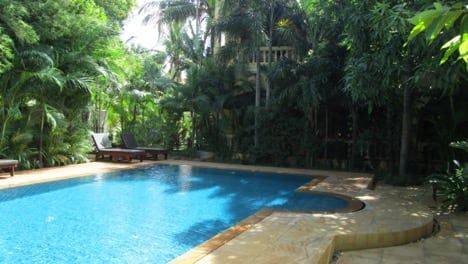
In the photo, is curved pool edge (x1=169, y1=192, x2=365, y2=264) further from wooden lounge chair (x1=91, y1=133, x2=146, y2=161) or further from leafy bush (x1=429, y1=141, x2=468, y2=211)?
wooden lounge chair (x1=91, y1=133, x2=146, y2=161)

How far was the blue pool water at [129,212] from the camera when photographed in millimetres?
5445

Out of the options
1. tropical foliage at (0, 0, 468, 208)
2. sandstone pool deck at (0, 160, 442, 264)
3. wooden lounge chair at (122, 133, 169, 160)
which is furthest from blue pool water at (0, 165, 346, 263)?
wooden lounge chair at (122, 133, 169, 160)

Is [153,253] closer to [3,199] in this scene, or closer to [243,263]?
[243,263]

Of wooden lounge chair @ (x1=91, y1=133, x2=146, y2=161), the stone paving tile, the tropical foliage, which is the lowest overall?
the stone paving tile

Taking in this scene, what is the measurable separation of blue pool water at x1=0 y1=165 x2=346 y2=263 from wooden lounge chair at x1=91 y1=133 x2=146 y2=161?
1.98 meters

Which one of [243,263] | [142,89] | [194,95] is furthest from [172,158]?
[243,263]

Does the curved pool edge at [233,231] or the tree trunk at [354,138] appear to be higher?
the tree trunk at [354,138]

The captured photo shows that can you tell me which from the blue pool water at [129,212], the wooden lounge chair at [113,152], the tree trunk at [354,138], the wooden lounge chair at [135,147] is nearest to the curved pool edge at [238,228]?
the blue pool water at [129,212]

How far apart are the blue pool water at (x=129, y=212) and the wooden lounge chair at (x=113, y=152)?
1.98 m

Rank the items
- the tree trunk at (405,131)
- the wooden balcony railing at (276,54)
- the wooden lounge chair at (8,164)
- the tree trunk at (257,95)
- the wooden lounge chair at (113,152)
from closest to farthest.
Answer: the wooden lounge chair at (8,164) → the tree trunk at (405,131) → the wooden lounge chair at (113,152) → the tree trunk at (257,95) → the wooden balcony railing at (276,54)

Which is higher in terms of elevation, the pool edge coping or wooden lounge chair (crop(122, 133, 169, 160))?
wooden lounge chair (crop(122, 133, 169, 160))

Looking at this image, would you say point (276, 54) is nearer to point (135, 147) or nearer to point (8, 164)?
point (135, 147)

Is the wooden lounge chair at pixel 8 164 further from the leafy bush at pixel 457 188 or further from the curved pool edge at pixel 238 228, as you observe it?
the leafy bush at pixel 457 188

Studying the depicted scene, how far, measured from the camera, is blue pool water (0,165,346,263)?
5.45 metres
